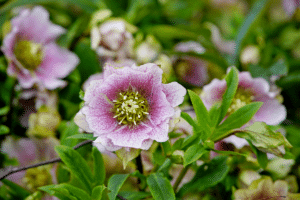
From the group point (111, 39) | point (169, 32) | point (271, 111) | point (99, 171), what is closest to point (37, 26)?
point (111, 39)

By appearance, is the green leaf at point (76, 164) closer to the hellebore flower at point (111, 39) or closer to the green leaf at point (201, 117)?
the green leaf at point (201, 117)

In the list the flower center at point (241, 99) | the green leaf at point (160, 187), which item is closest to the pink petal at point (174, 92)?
the green leaf at point (160, 187)

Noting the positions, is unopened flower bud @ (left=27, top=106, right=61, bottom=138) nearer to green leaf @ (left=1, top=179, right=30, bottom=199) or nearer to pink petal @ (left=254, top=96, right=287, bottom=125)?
green leaf @ (left=1, top=179, right=30, bottom=199)

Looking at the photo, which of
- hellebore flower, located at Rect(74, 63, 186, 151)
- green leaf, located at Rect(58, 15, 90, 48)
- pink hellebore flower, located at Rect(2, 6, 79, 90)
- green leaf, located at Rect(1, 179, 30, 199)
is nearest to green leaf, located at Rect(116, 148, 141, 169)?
hellebore flower, located at Rect(74, 63, 186, 151)

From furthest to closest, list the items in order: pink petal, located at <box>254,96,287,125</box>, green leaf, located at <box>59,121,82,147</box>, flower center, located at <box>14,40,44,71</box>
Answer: flower center, located at <box>14,40,44,71</box> < pink petal, located at <box>254,96,287,125</box> < green leaf, located at <box>59,121,82,147</box>

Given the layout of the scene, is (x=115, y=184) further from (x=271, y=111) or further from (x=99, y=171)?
(x=271, y=111)

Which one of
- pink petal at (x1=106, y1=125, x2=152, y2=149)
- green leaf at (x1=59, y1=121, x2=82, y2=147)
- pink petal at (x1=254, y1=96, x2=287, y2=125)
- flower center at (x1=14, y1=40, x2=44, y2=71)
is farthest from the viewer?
flower center at (x1=14, y1=40, x2=44, y2=71)

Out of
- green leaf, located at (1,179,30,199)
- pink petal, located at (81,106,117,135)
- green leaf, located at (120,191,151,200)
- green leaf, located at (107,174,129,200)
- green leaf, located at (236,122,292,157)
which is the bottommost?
green leaf, located at (1,179,30,199)

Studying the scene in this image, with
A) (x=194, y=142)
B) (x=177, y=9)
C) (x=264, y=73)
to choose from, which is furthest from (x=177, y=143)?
(x=177, y=9)
